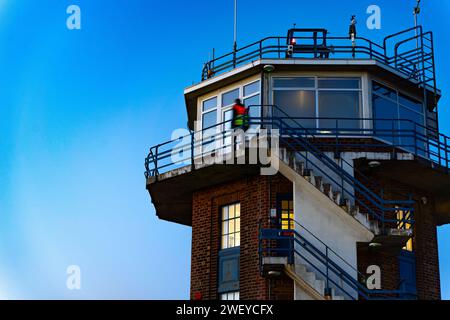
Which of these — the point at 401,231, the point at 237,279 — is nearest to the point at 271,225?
the point at 237,279

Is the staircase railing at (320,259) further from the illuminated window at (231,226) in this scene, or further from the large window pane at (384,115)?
the large window pane at (384,115)

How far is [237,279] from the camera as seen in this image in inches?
1046

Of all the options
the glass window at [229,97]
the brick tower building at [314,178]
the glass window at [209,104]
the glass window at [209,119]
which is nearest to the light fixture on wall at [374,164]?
the brick tower building at [314,178]

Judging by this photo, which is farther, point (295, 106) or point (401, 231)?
point (295, 106)

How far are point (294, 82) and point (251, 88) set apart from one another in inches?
58.3

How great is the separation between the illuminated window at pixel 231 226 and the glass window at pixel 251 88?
3.86m

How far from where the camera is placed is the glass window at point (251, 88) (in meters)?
28.2

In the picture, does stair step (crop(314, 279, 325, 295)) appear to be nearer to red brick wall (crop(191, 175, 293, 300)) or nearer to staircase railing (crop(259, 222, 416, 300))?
staircase railing (crop(259, 222, 416, 300))

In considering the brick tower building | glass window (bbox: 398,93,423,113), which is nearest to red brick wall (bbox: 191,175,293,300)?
the brick tower building

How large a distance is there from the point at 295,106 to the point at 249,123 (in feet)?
7.73

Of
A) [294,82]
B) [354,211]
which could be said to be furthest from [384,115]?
[354,211]

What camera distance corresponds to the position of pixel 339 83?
92.1ft

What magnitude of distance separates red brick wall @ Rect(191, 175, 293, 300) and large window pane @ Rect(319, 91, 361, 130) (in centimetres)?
276

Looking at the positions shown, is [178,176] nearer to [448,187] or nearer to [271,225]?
[271,225]
